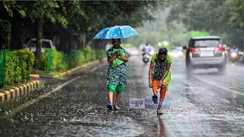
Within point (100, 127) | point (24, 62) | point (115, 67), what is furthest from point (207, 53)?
point (100, 127)

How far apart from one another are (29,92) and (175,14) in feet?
213

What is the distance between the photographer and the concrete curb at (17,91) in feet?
57.8

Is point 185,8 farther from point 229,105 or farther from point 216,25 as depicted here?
point 229,105

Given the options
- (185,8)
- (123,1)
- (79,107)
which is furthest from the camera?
(185,8)

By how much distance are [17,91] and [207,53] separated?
14.9 m

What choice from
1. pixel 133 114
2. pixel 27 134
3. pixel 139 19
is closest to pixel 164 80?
pixel 133 114

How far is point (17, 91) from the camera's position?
63.9ft

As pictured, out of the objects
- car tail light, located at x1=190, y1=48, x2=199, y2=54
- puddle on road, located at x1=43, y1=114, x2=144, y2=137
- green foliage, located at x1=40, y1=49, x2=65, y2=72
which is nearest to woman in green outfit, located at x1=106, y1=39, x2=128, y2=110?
puddle on road, located at x1=43, y1=114, x2=144, y2=137

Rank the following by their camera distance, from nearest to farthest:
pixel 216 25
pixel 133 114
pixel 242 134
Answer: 1. pixel 242 134
2. pixel 133 114
3. pixel 216 25

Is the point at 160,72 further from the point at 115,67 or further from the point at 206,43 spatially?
the point at 206,43

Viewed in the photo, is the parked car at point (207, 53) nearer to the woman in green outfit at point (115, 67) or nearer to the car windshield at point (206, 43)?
the car windshield at point (206, 43)

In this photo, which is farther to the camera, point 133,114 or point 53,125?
point 133,114

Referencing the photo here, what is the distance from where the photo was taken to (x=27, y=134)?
10719mm

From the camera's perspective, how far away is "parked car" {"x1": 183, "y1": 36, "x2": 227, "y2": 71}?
3225cm
